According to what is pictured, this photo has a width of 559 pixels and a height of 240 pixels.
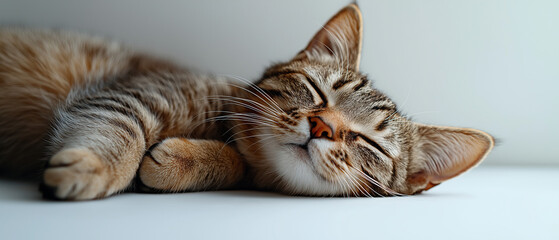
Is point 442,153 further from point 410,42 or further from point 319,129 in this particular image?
point 410,42

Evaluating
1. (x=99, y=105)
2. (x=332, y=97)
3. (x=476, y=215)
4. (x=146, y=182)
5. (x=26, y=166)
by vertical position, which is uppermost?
(x=332, y=97)

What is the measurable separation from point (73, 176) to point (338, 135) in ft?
2.16

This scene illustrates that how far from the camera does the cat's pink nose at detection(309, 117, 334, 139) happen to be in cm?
110

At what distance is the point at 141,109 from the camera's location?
120 cm

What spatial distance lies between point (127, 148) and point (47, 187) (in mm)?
200

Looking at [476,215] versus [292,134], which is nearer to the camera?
[476,215]

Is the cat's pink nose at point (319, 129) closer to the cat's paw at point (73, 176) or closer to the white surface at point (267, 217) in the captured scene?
the white surface at point (267, 217)

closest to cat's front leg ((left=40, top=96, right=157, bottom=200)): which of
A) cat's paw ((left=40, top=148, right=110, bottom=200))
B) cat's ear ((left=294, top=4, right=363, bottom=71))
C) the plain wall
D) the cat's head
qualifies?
cat's paw ((left=40, top=148, right=110, bottom=200))

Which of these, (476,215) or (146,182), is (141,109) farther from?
(476,215)

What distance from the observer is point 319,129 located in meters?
1.11

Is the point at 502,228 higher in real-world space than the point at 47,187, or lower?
higher

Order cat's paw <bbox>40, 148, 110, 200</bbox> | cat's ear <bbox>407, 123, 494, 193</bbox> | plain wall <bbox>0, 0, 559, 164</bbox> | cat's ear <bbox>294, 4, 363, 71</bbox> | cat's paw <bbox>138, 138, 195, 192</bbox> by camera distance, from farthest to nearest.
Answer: plain wall <bbox>0, 0, 559, 164</bbox> → cat's ear <bbox>294, 4, 363, 71</bbox> → cat's ear <bbox>407, 123, 494, 193</bbox> → cat's paw <bbox>138, 138, 195, 192</bbox> → cat's paw <bbox>40, 148, 110, 200</bbox>

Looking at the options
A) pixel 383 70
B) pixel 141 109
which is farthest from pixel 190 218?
pixel 383 70

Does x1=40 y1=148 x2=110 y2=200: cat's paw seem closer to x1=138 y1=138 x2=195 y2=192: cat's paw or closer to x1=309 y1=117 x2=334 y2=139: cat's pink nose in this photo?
x1=138 y1=138 x2=195 y2=192: cat's paw
